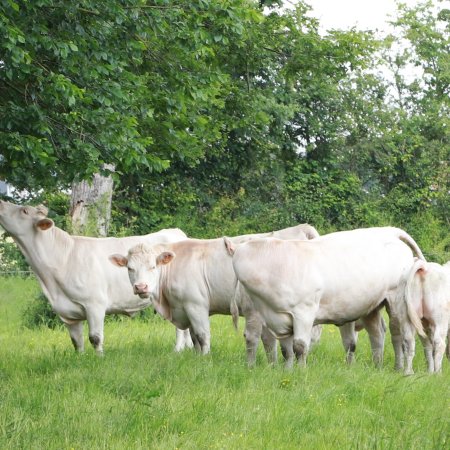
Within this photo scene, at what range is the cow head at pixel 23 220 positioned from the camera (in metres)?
12.7

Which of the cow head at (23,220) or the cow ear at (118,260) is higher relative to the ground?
the cow head at (23,220)

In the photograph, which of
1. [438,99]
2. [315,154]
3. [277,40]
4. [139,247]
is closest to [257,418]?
[139,247]

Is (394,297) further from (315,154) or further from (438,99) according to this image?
(438,99)

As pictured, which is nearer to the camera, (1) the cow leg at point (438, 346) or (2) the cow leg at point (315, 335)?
(1) the cow leg at point (438, 346)

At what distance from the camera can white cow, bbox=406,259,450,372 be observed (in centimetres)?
1152


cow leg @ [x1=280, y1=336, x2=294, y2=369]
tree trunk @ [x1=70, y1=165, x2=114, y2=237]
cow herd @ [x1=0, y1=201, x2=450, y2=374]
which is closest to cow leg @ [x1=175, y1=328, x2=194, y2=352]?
cow herd @ [x1=0, y1=201, x2=450, y2=374]

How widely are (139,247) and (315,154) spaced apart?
19.3 meters

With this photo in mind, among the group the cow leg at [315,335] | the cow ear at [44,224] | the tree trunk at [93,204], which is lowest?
the cow leg at [315,335]

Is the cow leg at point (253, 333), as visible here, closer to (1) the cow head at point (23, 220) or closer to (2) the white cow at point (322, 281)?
(2) the white cow at point (322, 281)

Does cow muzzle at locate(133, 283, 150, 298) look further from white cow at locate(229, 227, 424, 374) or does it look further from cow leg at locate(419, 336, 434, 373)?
cow leg at locate(419, 336, 434, 373)

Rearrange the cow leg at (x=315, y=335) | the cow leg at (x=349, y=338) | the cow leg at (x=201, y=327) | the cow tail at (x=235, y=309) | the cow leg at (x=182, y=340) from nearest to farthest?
1. the cow tail at (x=235, y=309)
2. the cow leg at (x=201, y=327)
3. the cow leg at (x=349, y=338)
4. the cow leg at (x=315, y=335)
5. the cow leg at (x=182, y=340)

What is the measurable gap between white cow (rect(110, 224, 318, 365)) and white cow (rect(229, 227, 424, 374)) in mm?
814

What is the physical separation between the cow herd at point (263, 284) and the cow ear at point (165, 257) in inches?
0.5

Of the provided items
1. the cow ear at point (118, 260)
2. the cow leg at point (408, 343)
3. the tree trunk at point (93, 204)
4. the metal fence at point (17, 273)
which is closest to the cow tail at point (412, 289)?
Answer: the cow leg at point (408, 343)
